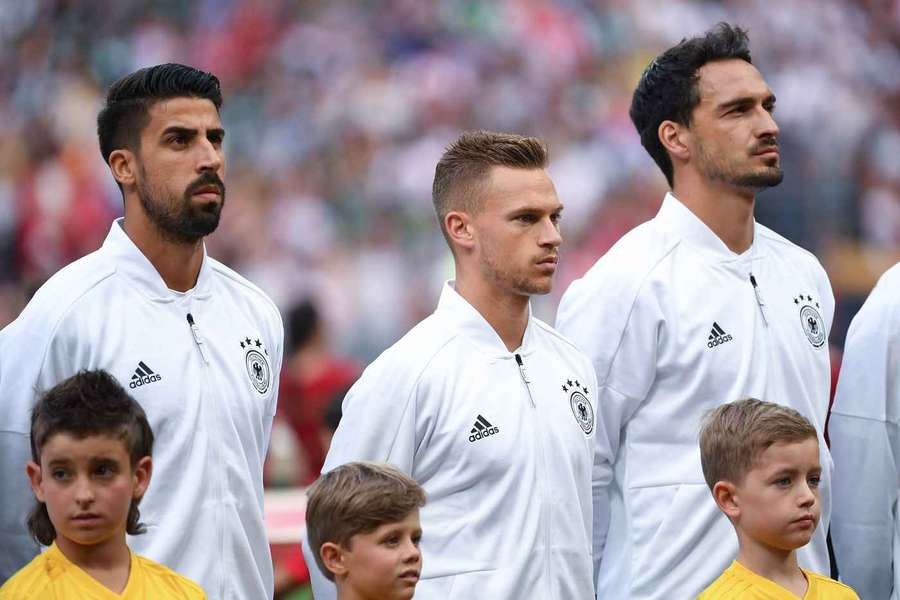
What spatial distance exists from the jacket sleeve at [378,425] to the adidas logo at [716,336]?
1055 mm

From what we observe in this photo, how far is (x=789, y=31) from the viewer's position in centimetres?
1529

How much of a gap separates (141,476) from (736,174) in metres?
2.27

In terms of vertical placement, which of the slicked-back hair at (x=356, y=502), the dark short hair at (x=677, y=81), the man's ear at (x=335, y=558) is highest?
the dark short hair at (x=677, y=81)

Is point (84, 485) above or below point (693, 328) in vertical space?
below

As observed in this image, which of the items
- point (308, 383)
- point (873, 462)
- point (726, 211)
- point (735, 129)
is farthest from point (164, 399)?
point (308, 383)

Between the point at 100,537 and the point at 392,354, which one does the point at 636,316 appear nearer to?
the point at 392,354

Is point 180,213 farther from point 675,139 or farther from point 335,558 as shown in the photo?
point 675,139

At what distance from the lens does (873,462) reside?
5.30 metres

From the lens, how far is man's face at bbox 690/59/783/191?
5324mm

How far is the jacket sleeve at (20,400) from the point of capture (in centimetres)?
442

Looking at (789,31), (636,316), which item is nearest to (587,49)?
(789,31)

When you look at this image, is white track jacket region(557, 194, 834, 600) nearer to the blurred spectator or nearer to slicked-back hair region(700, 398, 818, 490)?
slicked-back hair region(700, 398, 818, 490)

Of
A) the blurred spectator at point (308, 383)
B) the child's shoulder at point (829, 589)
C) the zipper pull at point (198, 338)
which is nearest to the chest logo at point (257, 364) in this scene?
the zipper pull at point (198, 338)

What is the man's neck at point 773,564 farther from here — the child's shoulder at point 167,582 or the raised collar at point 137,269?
the raised collar at point 137,269
